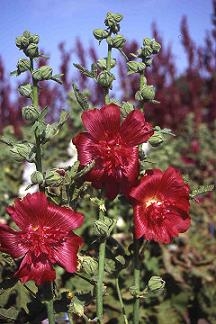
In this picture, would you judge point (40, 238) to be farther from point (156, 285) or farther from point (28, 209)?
point (156, 285)

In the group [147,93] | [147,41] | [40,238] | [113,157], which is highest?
[147,41]

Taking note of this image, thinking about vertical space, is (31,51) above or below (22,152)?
above

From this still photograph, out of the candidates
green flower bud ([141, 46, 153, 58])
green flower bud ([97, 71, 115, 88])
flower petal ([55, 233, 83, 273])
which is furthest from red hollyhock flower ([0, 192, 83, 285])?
green flower bud ([141, 46, 153, 58])

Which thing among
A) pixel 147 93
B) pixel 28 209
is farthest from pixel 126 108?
pixel 28 209

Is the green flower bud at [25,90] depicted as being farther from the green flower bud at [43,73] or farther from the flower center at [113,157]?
the flower center at [113,157]

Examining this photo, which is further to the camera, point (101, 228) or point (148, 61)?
point (148, 61)
